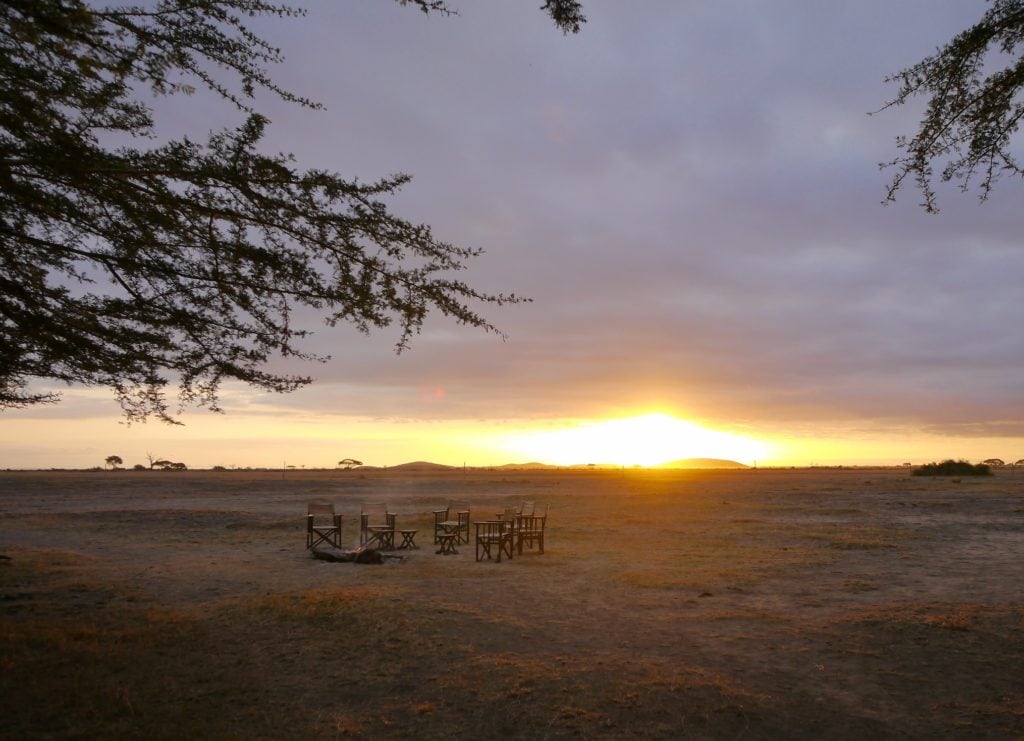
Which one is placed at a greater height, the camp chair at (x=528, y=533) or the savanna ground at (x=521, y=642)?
the camp chair at (x=528, y=533)

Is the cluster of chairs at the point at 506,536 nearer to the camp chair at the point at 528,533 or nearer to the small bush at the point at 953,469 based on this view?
the camp chair at the point at 528,533

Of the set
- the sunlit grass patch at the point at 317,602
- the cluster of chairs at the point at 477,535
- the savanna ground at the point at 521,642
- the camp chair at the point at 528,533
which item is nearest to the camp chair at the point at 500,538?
the cluster of chairs at the point at 477,535

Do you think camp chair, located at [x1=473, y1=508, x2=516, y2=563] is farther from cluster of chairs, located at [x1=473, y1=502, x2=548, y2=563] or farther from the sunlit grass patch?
the sunlit grass patch

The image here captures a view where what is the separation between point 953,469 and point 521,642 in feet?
223

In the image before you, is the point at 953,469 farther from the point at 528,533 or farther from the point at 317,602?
the point at 317,602

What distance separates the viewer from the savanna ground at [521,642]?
22.5 feet

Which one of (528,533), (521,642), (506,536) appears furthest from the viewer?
(528,533)

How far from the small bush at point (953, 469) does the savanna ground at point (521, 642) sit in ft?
165

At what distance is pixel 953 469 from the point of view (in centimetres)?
6469

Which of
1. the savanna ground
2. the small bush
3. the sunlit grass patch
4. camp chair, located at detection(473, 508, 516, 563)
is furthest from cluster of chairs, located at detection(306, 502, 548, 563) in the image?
the small bush

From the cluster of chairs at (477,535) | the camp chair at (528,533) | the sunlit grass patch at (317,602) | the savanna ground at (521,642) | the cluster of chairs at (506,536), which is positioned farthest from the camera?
the camp chair at (528,533)

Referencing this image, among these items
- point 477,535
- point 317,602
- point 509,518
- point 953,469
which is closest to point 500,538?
point 477,535

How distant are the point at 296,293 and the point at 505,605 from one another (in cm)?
657

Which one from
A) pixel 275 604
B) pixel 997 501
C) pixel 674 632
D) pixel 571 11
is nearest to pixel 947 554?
pixel 674 632
